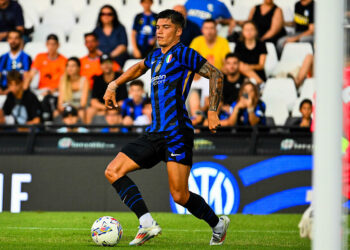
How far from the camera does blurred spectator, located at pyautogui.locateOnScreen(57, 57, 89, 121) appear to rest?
1324cm

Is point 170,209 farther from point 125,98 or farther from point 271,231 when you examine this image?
point 271,231

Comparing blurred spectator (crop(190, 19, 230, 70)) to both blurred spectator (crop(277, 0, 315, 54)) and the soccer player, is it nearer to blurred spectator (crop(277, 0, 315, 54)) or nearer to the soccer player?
blurred spectator (crop(277, 0, 315, 54))

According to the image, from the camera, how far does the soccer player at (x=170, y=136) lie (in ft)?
22.2

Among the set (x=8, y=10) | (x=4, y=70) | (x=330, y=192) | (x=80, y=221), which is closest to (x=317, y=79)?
(x=330, y=192)

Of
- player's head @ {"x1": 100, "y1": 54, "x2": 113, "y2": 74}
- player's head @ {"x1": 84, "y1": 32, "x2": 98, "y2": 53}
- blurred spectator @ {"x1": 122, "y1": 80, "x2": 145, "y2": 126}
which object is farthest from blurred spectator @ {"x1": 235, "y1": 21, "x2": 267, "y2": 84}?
player's head @ {"x1": 84, "y1": 32, "x2": 98, "y2": 53}

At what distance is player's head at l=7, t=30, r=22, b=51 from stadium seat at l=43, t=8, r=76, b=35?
174 cm

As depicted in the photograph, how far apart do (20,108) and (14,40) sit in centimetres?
165

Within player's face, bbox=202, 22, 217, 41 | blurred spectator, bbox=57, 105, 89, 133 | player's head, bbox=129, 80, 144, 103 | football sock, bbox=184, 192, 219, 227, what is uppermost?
player's face, bbox=202, 22, 217, 41

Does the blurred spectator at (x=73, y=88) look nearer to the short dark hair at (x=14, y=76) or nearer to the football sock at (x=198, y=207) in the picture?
the short dark hair at (x=14, y=76)

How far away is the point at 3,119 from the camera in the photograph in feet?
42.5

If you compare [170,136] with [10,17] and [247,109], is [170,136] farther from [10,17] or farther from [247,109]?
[10,17]

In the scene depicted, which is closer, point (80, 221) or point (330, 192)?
point (330, 192)

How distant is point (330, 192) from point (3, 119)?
391 inches

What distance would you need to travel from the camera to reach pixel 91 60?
45.1 feet
